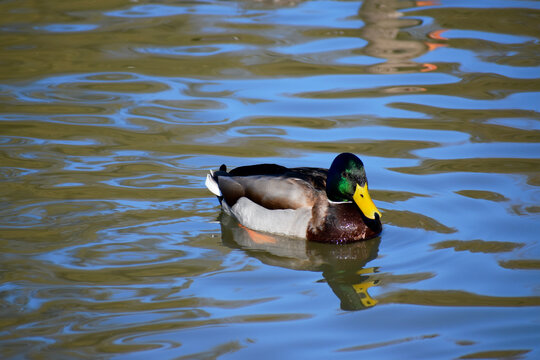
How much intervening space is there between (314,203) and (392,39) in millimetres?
6302

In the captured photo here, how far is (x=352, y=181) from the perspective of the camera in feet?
22.1

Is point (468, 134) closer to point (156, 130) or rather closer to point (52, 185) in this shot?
point (156, 130)

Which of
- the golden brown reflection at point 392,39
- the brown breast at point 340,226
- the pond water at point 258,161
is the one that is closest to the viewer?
the pond water at point 258,161

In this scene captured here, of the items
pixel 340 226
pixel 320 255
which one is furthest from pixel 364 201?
pixel 320 255

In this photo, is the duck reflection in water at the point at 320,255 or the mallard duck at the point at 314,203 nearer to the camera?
the duck reflection in water at the point at 320,255

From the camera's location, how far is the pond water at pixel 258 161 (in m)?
5.34

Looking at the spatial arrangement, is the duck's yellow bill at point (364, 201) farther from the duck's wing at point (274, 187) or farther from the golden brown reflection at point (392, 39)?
the golden brown reflection at point (392, 39)

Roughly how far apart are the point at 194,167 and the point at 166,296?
281 centimetres

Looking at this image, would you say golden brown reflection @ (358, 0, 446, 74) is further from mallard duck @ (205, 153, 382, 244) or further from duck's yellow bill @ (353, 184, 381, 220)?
duck's yellow bill @ (353, 184, 381, 220)

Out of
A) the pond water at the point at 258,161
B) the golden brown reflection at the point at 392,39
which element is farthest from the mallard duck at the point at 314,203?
the golden brown reflection at the point at 392,39

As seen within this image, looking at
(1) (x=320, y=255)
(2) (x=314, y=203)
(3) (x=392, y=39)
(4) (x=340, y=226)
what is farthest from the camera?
(3) (x=392, y=39)

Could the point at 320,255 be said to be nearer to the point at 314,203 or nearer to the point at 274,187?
the point at 314,203

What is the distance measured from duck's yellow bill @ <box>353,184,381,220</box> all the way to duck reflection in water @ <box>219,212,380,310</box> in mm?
332

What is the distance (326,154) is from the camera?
8.67 m
